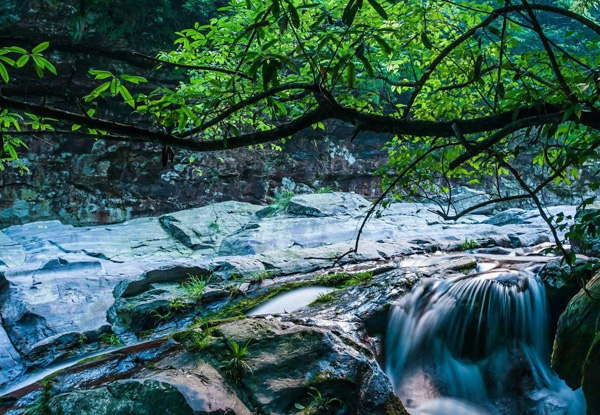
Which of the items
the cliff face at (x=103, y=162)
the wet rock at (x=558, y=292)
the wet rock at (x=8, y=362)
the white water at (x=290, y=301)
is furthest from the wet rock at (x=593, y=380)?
the cliff face at (x=103, y=162)

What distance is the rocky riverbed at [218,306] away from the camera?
313 centimetres

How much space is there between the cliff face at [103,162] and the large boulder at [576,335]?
28.9 feet

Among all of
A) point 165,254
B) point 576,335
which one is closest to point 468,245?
point 576,335

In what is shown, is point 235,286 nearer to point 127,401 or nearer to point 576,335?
point 127,401

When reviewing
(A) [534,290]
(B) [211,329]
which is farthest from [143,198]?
(A) [534,290]

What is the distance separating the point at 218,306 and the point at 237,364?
2.42 m

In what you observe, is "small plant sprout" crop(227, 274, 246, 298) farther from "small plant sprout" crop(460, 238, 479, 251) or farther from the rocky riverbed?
"small plant sprout" crop(460, 238, 479, 251)

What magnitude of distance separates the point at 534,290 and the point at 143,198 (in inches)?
406

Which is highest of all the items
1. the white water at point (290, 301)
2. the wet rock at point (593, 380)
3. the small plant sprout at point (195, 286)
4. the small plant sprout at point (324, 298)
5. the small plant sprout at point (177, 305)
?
the wet rock at point (593, 380)

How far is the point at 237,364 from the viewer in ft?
10.7

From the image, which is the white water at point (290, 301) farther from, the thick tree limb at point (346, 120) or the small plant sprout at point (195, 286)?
the thick tree limb at point (346, 120)

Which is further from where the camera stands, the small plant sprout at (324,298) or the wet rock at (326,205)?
the wet rock at (326,205)

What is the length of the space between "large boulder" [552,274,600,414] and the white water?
2.59m

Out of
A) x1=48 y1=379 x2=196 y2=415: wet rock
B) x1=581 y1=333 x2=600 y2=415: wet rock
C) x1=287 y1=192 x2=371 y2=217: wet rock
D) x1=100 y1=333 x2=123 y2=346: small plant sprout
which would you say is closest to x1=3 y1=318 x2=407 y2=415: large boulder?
x1=48 y1=379 x2=196 y2=415: wet rock
